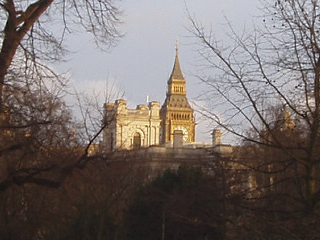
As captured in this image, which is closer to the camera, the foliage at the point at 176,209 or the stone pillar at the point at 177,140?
the foliage at the point at 176,209

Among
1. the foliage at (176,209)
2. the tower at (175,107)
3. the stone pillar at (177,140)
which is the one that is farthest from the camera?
the tower at (175,107)

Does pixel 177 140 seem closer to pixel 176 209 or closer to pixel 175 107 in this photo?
pixel 176 209

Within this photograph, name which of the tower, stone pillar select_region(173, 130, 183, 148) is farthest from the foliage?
the tower

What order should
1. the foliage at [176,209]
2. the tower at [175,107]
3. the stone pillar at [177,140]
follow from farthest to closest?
the tower at [175,107], the stone pillar at [177,140], the foliage at [176,209]

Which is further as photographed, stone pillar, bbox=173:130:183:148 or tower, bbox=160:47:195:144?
tower, bbox=160:47:195:144

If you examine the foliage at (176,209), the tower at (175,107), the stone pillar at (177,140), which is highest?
the tower at (175,107)

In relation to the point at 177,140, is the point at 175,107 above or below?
above

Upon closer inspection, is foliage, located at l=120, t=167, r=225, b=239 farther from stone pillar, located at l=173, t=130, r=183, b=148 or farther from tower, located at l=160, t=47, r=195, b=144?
tower, located at l=160, t=47, r=195, b=144

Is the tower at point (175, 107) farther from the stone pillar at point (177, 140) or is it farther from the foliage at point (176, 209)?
the foliage at point (176, 209)

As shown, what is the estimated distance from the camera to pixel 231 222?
7895mm

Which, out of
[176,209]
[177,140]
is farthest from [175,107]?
[176,209]

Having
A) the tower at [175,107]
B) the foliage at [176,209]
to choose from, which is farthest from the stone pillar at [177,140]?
the tower at [175,107]

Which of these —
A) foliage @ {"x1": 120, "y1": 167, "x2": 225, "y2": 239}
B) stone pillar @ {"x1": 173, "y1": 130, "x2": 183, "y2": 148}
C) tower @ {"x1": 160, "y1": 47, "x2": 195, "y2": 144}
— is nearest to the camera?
foliage @ {"x1": 120, "y1": 167, "x2": 225, "y2": 239}

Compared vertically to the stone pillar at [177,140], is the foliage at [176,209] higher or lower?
lower
